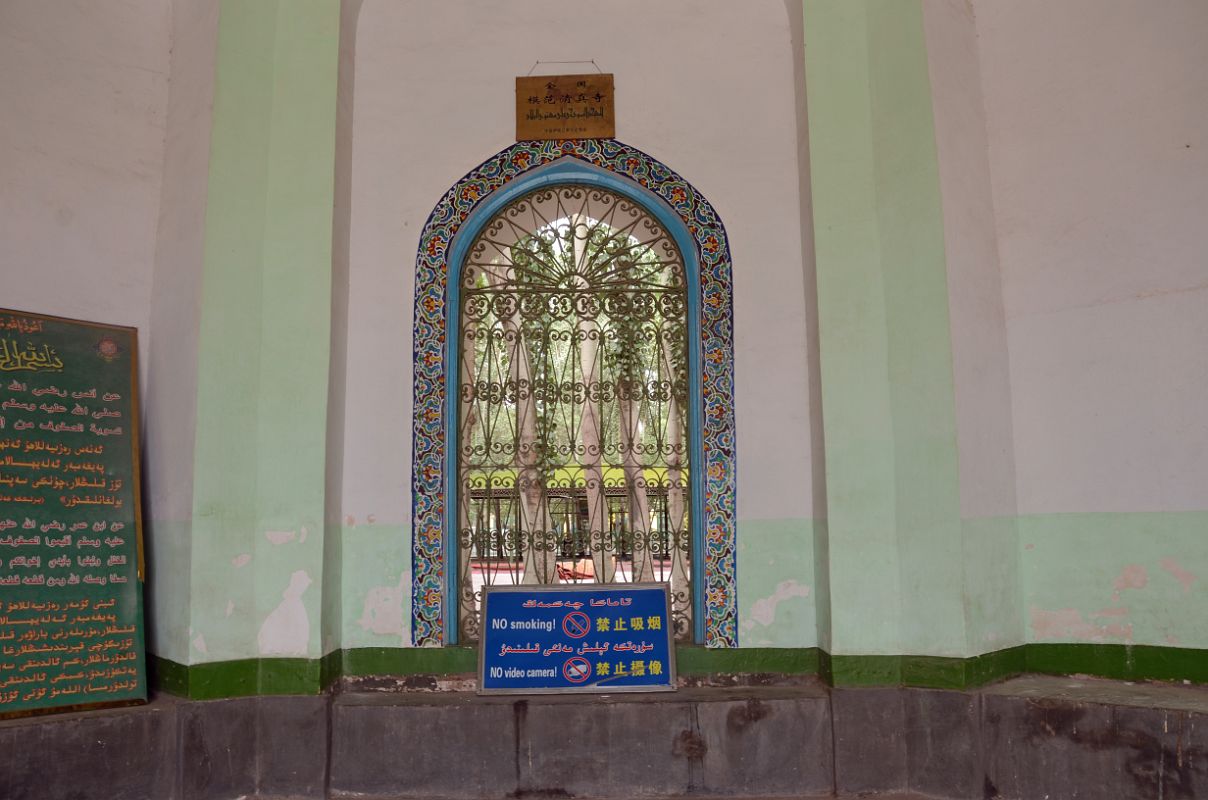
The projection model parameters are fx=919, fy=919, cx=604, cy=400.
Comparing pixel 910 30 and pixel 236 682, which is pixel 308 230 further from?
pixel 910 30

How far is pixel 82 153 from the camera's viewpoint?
430cm

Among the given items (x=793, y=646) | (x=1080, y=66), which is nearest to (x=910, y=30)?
(x=1080, y=66)

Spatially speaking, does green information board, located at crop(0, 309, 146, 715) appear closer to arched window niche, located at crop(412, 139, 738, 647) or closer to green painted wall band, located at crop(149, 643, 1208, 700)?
green painted wall band, located at crop(149, 643, 1208, 700)

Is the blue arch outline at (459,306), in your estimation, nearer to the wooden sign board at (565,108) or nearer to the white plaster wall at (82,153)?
the wooden sign board at (565,108)

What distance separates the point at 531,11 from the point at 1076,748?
13.9 ft

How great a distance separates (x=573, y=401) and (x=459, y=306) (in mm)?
750

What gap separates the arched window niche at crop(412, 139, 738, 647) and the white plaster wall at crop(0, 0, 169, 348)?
4.53 ft

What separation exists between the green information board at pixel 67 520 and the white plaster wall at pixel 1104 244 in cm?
408

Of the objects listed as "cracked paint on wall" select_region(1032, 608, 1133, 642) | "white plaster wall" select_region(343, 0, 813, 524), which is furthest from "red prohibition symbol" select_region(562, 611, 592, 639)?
"cracked paint on wall" select_region(1032, 608, 1133, 642)

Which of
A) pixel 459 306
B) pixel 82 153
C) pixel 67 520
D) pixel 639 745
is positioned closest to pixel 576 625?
pixel 639 745

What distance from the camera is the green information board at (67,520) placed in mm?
3725

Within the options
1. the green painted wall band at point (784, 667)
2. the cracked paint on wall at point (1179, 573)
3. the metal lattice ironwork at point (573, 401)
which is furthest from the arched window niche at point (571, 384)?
the cracked paint on wall at point (1179, 573)

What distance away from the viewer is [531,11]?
15.6ft

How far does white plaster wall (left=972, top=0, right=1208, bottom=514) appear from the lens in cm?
405
